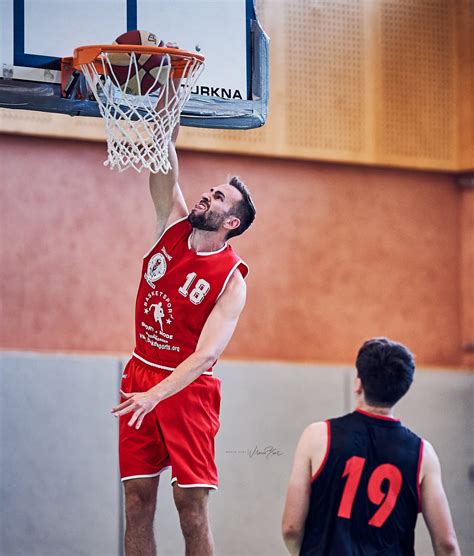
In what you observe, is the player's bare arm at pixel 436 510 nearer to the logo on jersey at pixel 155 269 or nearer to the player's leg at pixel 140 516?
the player's leg at pixel 140 516

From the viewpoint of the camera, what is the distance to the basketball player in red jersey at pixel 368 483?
3.81m

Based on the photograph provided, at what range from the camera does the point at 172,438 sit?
4.58m

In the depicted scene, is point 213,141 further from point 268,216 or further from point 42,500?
point 42,500

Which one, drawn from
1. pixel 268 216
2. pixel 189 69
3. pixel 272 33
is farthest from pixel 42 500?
pixel 272 33

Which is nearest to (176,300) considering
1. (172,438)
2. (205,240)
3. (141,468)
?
(205,240)

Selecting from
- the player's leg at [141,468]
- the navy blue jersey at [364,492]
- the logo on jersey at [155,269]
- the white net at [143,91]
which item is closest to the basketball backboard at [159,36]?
the white net at [143,91]

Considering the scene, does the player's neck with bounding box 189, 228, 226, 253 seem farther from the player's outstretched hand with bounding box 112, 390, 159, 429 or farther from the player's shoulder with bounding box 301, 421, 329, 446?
the player's shoulder with bounding box 301, 421, 329, 446

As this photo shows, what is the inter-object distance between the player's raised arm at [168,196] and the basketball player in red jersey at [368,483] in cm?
142

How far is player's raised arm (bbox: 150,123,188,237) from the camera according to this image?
4.96 metres

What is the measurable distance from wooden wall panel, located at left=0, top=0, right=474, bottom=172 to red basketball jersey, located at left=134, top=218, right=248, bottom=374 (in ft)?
11.7

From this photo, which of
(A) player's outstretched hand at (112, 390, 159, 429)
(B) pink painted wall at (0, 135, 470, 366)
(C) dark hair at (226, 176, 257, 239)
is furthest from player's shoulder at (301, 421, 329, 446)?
(B) pink painted wall at (0, 135, 470, 366)

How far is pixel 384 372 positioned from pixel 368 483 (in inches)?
17.4

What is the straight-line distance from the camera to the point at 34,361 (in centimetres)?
723

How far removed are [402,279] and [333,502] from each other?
5.54 m
